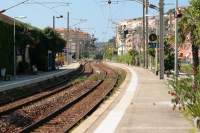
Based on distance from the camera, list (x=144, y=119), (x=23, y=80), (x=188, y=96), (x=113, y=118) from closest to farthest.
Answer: (x=188, y=96), (x=144, y=119), (x=113, y=118), (x=23, y=80)

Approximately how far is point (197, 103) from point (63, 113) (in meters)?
8.99

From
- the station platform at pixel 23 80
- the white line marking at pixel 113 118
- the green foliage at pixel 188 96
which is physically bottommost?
the station platform at pixel 23 80

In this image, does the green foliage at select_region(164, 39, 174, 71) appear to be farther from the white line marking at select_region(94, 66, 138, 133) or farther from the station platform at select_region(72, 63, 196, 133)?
the station platform at select_region(72, 63, 196, 133)

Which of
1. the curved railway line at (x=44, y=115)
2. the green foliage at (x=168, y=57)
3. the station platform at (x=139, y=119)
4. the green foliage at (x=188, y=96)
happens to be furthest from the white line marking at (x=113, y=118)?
the green foliage at (x=168, y=57)

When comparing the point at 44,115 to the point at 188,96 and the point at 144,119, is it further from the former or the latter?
the point at 188,96

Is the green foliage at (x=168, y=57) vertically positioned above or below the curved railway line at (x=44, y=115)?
above

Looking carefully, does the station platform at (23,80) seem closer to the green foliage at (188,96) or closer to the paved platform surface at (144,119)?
the paved platform surface at (144,119)

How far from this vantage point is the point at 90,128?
60.6ft

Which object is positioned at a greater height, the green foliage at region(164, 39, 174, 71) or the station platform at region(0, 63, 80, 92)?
the green foliage at region(164, 39, 174, 71)

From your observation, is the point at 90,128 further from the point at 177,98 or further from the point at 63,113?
the point at 63,113

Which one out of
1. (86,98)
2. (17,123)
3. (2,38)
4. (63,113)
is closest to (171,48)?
(2,38)

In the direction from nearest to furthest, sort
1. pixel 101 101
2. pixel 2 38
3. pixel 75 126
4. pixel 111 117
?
pixel 75 126, pixel 111 117, pixel 101 101, pixel 2 38

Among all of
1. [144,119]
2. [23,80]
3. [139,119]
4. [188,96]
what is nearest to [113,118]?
[139,119]

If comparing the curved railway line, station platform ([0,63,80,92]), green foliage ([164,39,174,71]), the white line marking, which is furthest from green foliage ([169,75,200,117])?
green foliage ([164,39,174,71])
